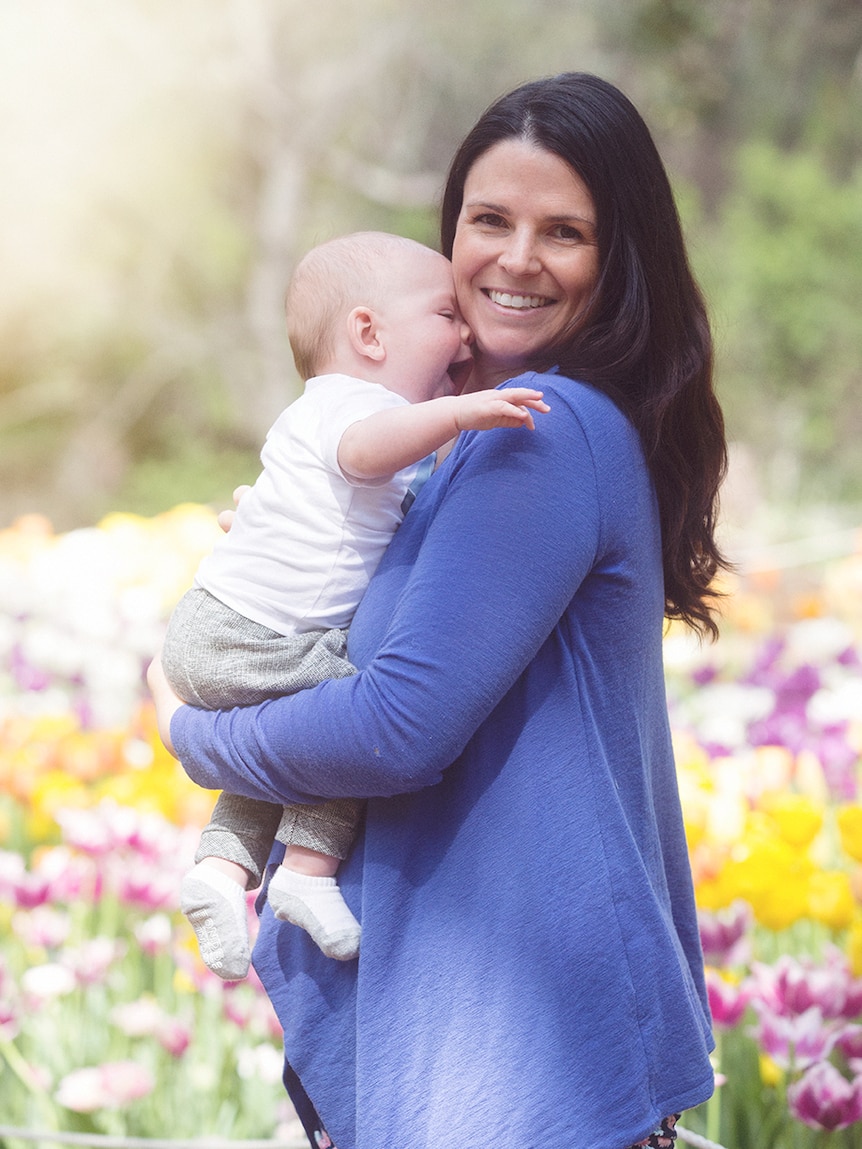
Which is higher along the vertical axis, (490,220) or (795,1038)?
(490,220)

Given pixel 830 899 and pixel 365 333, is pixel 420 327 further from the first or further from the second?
pixel 830 899

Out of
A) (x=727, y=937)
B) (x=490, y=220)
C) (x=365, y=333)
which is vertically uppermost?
(x=490, y=220)

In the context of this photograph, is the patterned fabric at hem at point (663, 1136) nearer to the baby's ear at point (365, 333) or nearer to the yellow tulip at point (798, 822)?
the baby's ear at point (365, 333)

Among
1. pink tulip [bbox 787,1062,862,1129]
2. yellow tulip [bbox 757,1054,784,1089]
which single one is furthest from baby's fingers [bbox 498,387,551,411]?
yellow tulip [bbox 757,1054,784,1089]

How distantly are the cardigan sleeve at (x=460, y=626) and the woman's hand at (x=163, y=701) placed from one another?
184 millimetres

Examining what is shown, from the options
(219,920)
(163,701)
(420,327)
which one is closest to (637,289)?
(420,327)

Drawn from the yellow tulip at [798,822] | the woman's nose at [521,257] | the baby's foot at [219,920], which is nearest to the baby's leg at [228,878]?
the baby's foot at [219,920]

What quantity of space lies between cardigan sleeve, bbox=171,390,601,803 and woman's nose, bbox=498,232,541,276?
22 centimetres

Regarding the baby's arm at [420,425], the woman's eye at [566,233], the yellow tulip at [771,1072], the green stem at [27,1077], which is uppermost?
the woman's eye at [566,233]

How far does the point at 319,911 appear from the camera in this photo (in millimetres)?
1123

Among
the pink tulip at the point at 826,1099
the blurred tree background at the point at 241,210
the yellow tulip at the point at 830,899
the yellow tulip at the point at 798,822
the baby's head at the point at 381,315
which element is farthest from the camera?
the blurred tree background at the point at 241,210

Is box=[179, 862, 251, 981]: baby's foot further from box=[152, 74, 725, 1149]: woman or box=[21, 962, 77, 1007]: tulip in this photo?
box=[21, 962, 77, 1007]: tulip

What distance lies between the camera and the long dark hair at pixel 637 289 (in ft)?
3.95

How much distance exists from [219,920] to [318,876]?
0.45 feet
